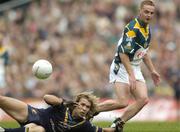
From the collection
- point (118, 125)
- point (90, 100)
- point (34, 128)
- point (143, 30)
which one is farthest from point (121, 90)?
point (34, 128)

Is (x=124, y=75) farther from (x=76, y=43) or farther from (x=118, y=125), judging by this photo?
(x=76, y=43)

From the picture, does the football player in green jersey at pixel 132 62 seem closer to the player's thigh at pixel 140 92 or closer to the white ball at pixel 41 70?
the player's thigh at pixel 140 92

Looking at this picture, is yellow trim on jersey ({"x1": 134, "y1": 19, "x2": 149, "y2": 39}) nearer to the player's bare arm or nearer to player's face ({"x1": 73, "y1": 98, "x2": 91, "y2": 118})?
the player's bare arm

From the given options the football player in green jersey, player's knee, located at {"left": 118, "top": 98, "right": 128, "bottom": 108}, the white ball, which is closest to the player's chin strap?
the football player in green jersey

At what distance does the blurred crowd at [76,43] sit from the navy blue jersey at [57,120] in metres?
11.8

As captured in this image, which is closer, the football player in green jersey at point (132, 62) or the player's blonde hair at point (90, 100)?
the player's blonde hair at point (90, 100)

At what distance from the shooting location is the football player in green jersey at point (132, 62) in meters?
15.5

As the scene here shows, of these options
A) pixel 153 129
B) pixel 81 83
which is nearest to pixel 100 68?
pixel 81 83

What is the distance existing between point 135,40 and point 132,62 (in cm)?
48

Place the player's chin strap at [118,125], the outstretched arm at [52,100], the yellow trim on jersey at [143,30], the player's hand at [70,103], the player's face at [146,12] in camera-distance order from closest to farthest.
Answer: the outstretched arm at [52,100] < the player's hand at [70,103] < the player's chin strap at [118,125] < the player's face at [146,12] < the yellow trim on jersey at [143,30]

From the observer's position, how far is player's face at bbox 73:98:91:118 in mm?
13805

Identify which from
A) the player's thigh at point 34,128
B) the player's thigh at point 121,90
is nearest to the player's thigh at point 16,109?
the player's thigh at point 34,128

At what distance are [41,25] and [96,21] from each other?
1.90 m

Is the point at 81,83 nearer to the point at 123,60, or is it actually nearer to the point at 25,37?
the point at 25,37
